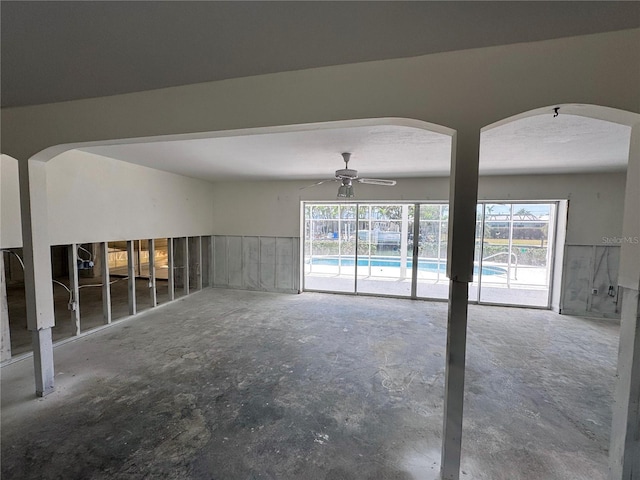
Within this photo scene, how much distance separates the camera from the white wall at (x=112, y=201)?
3.66 meters

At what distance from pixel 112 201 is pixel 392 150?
14.1 feet

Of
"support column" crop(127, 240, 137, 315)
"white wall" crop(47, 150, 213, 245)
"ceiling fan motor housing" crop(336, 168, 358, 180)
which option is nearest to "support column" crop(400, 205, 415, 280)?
"ceiling fan motor housing" crop(336, 168, 358, 180)

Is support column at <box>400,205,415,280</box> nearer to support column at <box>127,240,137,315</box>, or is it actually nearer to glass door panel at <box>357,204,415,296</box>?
glass door panel at <box>357,204,415,296</box>

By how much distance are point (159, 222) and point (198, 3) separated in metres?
4.87

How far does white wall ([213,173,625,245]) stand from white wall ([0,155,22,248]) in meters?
3.96

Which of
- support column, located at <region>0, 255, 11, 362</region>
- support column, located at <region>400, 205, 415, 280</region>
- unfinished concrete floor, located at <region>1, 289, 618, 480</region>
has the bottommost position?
unfinished concrete floor, located at <region>1, 289, 618, 480</region>

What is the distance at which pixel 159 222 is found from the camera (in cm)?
531

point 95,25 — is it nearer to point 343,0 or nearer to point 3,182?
point 343,0

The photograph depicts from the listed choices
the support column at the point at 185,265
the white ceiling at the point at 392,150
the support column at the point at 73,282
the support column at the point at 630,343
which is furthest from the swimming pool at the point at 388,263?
the support column at the point at 73,282

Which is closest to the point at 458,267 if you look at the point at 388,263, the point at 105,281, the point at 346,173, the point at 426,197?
the point at 346,173

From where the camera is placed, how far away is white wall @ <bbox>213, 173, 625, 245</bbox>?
5.04m

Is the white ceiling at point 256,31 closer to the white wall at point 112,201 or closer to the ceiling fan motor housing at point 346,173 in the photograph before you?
the ceiling fan motor housing at point 346,173

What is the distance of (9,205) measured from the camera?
3098 mm

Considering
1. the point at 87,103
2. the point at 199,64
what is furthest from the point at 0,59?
the point at 199,64
